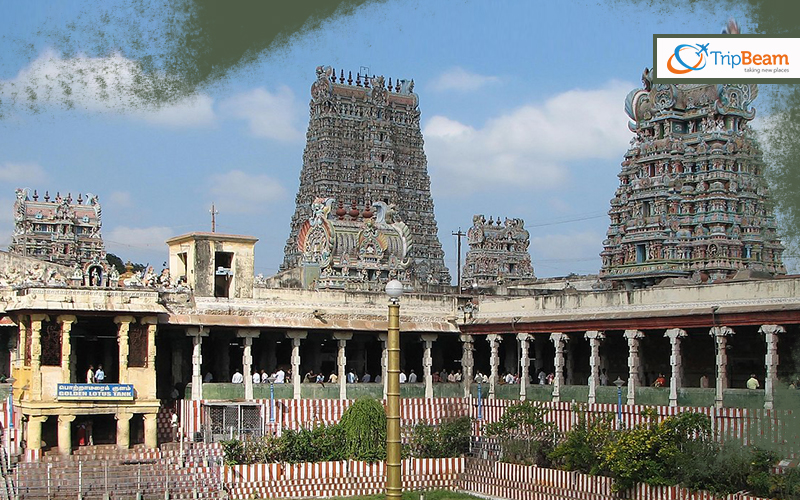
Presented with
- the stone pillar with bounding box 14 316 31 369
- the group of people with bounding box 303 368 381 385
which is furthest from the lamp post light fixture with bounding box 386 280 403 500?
the group of people with bounding box 303 368 381 385

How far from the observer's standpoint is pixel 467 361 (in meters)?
45.8

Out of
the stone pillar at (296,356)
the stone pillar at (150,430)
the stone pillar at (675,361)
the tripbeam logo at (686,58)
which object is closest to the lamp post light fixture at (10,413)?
the stone pillar at (150,430)

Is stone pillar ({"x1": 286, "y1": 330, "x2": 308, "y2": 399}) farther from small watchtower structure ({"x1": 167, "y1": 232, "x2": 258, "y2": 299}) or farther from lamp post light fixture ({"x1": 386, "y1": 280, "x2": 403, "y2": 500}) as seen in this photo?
lamp post light fixture ({"x1": 386, "y1": 280, "x2": 403, "y2": 500})

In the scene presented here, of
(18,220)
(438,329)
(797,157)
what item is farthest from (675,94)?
(18,220)

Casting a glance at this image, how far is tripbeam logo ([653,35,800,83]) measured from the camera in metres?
25.2

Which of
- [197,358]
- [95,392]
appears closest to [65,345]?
[95,392]

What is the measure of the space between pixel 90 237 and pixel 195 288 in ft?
157

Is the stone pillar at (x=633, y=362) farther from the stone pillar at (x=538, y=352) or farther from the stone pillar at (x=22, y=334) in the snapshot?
the stone pillar at (x=22, y=334)

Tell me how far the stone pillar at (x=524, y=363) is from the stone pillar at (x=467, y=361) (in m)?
2.37

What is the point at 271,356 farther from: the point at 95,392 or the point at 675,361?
the point at 675,361

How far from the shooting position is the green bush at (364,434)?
38.8 metres

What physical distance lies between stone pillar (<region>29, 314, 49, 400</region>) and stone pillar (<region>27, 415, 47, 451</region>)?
0.61m

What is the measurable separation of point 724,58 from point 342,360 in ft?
67.9

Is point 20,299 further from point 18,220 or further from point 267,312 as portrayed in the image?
point 18,220
